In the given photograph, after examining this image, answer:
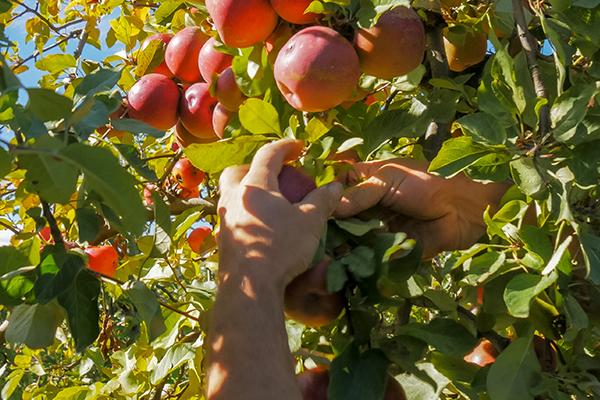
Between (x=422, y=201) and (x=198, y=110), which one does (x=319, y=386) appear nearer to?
(x=422, y=201)

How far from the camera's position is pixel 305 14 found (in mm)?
873

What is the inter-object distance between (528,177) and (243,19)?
0.53m

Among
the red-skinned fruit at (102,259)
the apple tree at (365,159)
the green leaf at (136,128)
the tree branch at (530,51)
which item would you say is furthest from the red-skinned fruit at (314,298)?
the red-skinned fruit at (102,259)

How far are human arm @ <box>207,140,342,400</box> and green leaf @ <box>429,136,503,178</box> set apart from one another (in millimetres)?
168

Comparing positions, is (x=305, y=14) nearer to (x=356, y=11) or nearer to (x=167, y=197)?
(x=356, y=11)

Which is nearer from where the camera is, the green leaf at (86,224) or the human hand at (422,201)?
the green leaf at (86,224)

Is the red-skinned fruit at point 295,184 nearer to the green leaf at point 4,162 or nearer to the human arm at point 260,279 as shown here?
the human arm at point 260,279

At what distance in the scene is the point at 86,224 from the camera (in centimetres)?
75

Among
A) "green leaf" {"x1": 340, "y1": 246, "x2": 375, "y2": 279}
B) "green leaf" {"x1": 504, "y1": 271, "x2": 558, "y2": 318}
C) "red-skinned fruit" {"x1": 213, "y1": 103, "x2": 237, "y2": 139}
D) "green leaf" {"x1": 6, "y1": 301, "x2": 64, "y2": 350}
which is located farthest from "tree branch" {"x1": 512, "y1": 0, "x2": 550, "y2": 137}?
"green leaf" {"x1": 6, "y1": 301, "x2": 64, "y2": 350}

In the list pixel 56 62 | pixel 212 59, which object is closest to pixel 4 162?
pixel 212 59

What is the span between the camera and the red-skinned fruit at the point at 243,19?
87 cm

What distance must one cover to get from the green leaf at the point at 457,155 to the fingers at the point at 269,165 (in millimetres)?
248

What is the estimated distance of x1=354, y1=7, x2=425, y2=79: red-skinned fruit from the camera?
87 centimetres

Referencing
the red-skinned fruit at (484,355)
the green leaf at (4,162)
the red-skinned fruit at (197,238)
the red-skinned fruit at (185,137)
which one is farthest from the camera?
the red-skinned fruit at (197,238)
